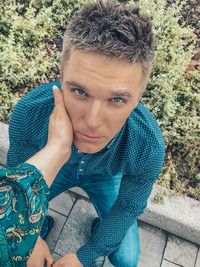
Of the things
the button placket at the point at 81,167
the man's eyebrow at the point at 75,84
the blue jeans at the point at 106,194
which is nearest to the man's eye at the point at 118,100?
the man's eyebrow at the point at 75,84

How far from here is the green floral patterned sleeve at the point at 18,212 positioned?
1806mm

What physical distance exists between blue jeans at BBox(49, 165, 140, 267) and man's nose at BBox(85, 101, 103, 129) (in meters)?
1.14

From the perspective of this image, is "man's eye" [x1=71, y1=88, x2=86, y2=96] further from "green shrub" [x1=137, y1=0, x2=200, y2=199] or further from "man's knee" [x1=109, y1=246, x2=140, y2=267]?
"green shrub" [x1=137, y1=0, x2=200, y2=199]

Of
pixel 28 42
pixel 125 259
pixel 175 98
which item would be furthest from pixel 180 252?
pixel 28 42

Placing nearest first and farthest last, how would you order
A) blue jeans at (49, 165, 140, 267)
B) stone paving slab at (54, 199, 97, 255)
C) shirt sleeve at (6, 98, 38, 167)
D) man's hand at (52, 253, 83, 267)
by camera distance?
shirt sleeve at (6, 98, 38, 167) → man's hand at (52, 253, 83, 267) → blue jeans at (49, 165, 140, 267) → stone paving slab at (54, 199, 97, 255)

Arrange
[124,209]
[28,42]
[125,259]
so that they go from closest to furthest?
[124,209]
[125,259]
[28,42]

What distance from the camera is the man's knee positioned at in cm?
336

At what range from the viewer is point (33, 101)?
2.68 metres

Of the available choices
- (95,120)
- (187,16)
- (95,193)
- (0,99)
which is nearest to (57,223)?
(95,193)

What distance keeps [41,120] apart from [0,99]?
1558mm

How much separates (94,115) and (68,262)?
132 cm

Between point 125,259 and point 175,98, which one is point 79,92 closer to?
point 125,259

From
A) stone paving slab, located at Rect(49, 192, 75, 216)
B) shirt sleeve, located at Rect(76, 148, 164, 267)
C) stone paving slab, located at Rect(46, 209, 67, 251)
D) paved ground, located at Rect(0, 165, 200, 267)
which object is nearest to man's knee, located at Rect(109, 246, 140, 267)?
shirt sleeve, located at Rect(76, 148, 164, 267)

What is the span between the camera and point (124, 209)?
9.77ft
